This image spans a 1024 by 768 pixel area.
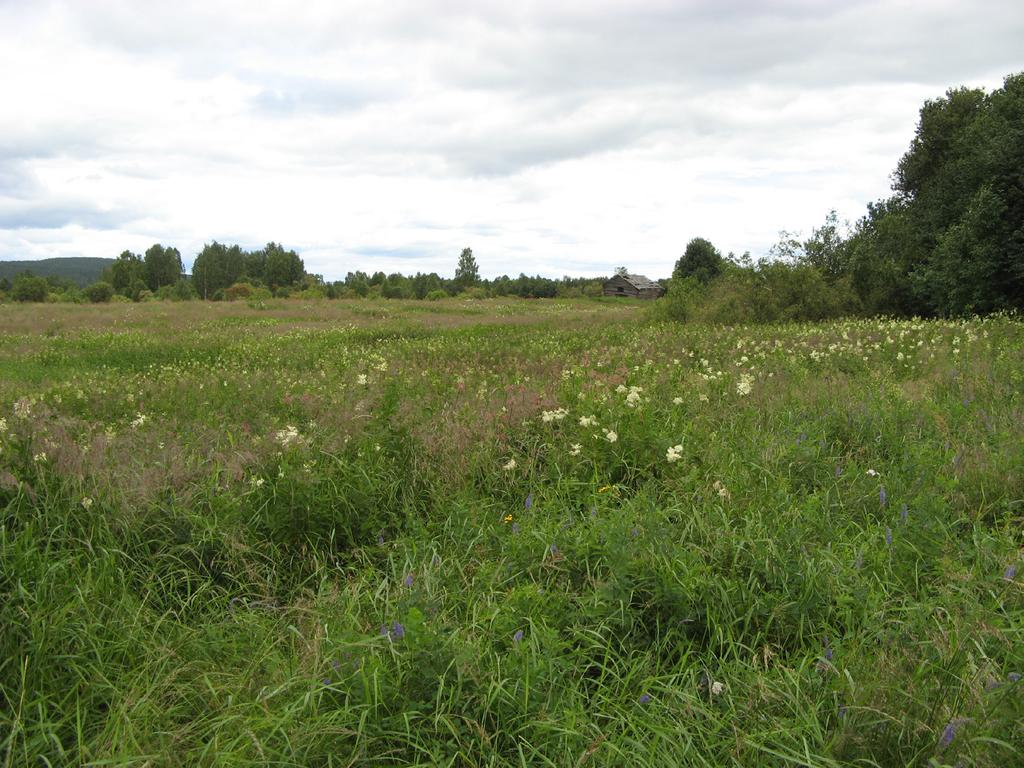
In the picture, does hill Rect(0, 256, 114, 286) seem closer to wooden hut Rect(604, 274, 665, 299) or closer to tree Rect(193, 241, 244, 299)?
tree Rect(193, 241, 244, 299)

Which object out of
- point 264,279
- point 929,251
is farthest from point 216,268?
point 929,251

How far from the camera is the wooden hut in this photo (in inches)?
3194

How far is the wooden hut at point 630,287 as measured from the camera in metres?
81.1

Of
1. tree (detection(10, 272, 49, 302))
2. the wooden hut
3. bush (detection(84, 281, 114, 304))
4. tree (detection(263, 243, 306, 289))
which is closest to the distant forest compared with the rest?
the wooden hut

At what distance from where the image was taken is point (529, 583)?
3.22m

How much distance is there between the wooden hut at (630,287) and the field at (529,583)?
7638 cm

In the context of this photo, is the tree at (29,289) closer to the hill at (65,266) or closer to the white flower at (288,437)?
the white flower at (288,437)

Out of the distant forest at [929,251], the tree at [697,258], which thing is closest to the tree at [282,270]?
the tree at [697,258]

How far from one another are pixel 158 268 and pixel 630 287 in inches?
2721

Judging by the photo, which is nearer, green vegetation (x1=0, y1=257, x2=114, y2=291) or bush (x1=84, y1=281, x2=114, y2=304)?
bush (x1=84, y1=281, x2=114, y2=304)

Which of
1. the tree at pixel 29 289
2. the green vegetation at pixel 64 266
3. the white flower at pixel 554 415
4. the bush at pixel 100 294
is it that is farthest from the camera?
the green vegetation at pixel 64 266

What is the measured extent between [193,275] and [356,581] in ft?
343

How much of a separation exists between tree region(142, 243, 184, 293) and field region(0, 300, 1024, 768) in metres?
102

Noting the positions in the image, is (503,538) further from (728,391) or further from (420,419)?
(728,391)
